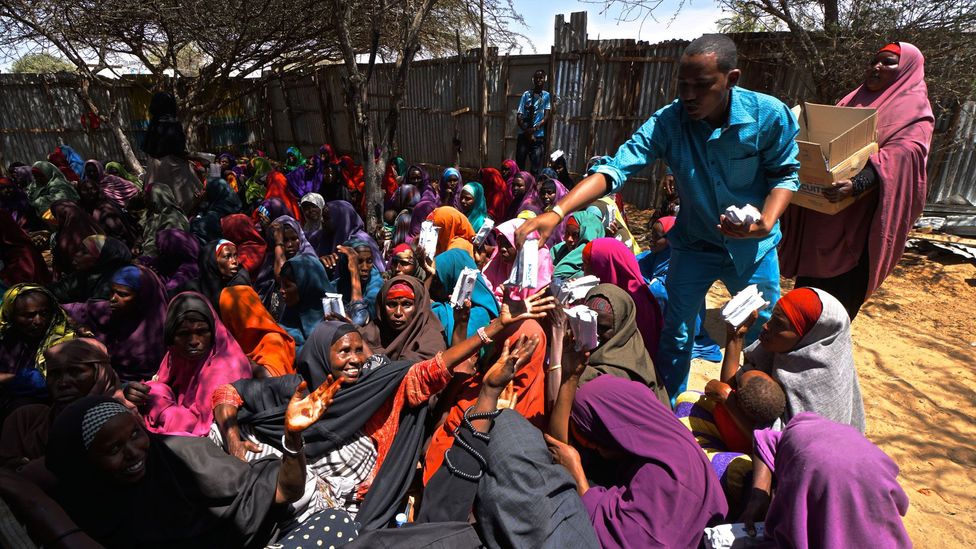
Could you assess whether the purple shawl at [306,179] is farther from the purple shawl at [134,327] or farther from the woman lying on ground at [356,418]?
the woman lying on ground at [356,418]

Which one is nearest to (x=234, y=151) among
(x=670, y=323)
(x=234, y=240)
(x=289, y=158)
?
(x=289, y=158)

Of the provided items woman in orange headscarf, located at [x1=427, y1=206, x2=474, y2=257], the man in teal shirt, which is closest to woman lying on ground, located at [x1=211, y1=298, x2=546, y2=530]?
the man in teal shirt

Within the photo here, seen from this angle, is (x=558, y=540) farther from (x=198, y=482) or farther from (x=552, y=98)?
(x=552, y=98)

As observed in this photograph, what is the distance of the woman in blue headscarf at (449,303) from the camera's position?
10.4ft

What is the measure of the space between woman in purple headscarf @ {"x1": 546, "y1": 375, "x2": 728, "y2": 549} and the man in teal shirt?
810 mm

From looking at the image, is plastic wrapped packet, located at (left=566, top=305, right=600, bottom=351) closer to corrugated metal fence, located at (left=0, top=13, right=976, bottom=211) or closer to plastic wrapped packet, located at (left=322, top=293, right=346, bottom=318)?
plastic wrapped packet, located at (left=322, top=293, right=346, bottom=318)

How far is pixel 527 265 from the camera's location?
2.23 m

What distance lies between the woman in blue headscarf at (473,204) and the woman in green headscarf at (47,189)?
19.8 ft

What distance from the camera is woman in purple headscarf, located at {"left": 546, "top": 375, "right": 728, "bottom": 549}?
187cm

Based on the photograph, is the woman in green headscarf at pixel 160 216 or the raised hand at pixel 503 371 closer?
the raised hand at pixel 503 371

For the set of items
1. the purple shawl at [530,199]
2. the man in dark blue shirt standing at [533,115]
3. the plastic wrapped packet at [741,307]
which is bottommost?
the plastic wrapped packet at [741,307]

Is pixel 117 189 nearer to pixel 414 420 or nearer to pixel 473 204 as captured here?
pixel 473 204

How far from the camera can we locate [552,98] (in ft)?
31.9

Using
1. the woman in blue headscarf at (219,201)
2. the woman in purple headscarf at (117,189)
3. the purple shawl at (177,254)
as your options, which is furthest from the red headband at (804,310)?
the woman in purple headscarf at (117,189)
